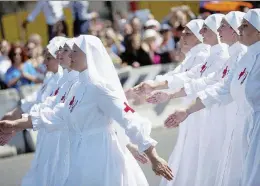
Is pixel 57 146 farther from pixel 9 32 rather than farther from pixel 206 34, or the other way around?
pixel 9 32

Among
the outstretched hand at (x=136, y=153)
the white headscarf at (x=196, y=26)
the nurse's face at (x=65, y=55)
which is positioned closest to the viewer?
the outstretched hand at (x=136, y=153)

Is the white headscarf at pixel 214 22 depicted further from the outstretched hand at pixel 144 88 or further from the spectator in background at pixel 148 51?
the spectator in background at pixel 148 51

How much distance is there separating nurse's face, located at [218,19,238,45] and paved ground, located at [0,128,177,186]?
230cm

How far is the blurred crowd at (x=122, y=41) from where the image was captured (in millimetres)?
13312

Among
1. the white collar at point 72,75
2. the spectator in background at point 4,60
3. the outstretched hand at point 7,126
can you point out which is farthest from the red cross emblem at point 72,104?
the spectator in background at point 4,60

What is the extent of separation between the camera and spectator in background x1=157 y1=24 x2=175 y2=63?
1478 centimetres

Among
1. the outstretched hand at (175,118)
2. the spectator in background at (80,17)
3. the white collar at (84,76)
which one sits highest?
the white collar at (84,76)

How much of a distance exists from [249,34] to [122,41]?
30.7ft

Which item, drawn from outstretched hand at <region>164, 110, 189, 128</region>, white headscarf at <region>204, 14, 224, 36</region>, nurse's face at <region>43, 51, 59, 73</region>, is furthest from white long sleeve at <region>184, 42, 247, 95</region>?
nurse's face at <region>43, 51, 59, 73</region>

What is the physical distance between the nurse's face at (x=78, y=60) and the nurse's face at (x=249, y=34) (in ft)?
4.47

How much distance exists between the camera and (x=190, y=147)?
7.49m

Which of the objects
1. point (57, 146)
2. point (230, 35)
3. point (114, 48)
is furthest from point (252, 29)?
point (114, 48)

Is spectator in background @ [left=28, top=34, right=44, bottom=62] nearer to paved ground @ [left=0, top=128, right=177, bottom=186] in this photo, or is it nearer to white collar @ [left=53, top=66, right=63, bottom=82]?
paved ground @ [left=0, top=128, right=177, bottom=186]

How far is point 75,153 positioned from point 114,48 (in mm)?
9079
